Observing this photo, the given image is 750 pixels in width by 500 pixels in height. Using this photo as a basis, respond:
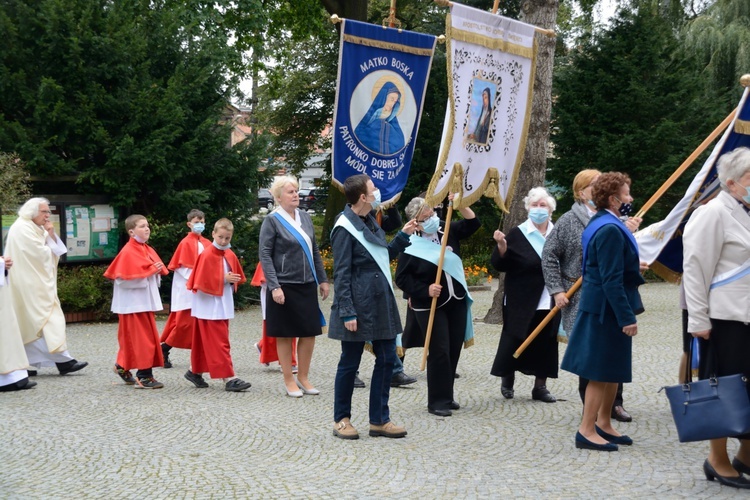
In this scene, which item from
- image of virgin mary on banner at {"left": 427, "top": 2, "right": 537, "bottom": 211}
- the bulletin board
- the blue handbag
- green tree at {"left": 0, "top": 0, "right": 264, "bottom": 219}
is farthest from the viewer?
the bulletin board

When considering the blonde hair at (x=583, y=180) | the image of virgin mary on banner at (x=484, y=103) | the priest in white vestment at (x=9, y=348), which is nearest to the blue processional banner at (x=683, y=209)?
the blonde hair at (x=583, y=180)

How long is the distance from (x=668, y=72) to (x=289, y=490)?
19.0m

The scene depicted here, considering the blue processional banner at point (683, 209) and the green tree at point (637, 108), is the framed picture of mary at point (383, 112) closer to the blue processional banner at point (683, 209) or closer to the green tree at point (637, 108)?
the blue processional banner at point (683, 209)

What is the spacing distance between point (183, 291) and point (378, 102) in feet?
10.1

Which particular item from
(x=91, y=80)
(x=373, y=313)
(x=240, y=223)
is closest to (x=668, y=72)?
(x=240, y=223)

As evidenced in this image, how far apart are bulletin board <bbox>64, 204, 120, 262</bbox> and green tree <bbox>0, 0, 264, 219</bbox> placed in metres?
0.33

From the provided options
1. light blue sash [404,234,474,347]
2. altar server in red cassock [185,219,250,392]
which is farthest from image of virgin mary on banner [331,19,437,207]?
altar server in red cassock [185,219,250,392]

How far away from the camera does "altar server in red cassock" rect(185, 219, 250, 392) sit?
877 cm

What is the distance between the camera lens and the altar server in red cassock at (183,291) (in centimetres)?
1000

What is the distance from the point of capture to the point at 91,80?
15422 mm

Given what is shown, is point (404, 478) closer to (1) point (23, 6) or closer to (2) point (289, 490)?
(2) point (289, 490)

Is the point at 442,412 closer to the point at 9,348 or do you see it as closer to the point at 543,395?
the point at 543,395

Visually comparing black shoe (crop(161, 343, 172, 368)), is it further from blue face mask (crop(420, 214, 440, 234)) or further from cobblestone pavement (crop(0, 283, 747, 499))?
blue face mask (crop(420, 214, 440, 234))

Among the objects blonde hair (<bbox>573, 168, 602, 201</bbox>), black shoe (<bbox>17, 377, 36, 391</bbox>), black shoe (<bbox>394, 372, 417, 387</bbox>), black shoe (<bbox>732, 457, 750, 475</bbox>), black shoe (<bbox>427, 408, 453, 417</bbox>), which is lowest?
black shoe (<bbox>17, 377, 36, 391</bbox>)
